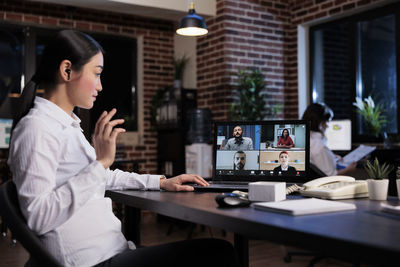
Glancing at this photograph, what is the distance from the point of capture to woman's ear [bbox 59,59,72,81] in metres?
1.44

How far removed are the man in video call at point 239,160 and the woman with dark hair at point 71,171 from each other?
654mm

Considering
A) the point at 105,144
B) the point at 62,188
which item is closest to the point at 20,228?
the point at 62,188

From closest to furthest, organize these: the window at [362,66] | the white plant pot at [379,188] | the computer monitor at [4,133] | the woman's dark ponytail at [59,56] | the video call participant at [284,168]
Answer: the woman's dark ponytail at [59,56], the white plant pot at [379,188], the video call participant at [284,168], the window at [362,66], the computer monitor at [4,133]

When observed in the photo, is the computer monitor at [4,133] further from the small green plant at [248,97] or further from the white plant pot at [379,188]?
the white plant pot at [379,188]

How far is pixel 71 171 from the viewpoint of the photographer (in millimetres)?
1373

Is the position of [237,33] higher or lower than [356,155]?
higher

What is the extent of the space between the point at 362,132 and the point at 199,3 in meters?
2.31

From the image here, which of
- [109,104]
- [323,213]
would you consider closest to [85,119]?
[323,213]

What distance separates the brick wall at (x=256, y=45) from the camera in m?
5.23

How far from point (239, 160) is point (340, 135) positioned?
9.79 feet

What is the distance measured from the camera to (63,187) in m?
1.26

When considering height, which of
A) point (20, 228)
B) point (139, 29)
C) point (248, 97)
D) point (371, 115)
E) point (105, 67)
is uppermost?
point (139, 29)

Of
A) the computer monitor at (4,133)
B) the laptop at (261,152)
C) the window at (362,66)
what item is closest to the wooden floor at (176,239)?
the computer monitor at (4,133)

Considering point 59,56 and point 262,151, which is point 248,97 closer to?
point 262,151
